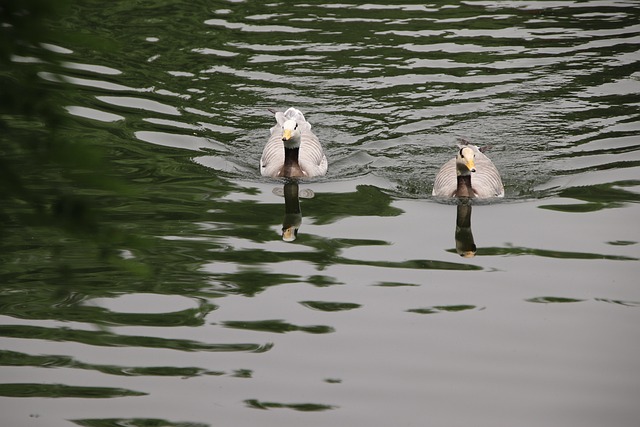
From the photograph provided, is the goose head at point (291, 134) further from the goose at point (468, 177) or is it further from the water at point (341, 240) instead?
the goose at point (468, 177)

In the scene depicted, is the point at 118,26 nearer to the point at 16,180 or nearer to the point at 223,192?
the point at 223,192

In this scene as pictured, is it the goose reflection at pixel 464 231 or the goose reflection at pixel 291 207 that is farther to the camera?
the goose reflection at pixel 291 207

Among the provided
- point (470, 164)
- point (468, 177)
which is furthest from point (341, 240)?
point (468, 177)

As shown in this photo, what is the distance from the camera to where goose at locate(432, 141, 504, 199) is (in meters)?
12.1

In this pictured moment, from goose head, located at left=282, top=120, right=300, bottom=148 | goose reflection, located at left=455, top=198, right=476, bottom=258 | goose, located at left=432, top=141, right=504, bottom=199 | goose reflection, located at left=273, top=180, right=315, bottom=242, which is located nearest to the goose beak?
goose, located at left=432, top=141, right=504, bottom=199

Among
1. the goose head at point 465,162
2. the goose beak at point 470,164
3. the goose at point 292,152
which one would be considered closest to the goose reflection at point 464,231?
the goose head at point 465,162

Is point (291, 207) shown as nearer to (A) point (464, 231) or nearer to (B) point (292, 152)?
(B) point (292, 152)

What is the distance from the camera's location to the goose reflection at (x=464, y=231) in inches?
414

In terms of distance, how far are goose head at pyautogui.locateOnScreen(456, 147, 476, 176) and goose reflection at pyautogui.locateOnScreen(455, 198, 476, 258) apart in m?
0.36

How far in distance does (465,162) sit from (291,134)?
2545mm

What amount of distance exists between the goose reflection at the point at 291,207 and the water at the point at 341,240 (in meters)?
0.09

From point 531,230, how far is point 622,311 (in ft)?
7.73

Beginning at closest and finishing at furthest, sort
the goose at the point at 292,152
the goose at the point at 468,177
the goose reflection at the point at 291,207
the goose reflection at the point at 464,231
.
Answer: the goose reflection at the point at 464,231, the goose reflection at the point at 291,207, the goose at the point at 468,177, the goose at the point at 292,152

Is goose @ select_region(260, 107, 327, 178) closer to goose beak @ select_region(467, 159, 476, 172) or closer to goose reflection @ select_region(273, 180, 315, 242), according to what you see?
goose reflection @ select_region(273, 180, 315, 242)
